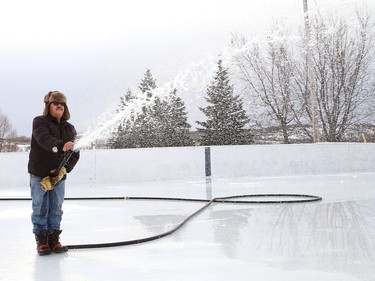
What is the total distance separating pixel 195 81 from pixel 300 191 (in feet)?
8.96

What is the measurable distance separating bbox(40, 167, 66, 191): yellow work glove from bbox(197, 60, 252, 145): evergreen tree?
23.3 metres

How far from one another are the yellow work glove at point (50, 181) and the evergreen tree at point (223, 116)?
23307mm

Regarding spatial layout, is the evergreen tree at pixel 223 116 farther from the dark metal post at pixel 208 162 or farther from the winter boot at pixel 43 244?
the winter boot at pixel 43 244

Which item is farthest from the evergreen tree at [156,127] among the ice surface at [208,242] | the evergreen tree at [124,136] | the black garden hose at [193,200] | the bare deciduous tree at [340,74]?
the ice surface at [208,242]

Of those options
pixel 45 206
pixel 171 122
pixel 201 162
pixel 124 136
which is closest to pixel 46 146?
pixel 45 206

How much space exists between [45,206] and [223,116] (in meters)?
24.0

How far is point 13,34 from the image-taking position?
31.9 m

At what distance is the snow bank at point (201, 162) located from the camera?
12570 mm

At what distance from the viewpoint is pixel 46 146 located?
3924 mm

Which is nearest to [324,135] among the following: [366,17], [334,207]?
[366,17]

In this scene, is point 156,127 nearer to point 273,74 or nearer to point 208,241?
point 273,74

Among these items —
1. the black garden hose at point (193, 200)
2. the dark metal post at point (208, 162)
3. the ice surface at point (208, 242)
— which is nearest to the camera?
the ice surface at point (208, 242)

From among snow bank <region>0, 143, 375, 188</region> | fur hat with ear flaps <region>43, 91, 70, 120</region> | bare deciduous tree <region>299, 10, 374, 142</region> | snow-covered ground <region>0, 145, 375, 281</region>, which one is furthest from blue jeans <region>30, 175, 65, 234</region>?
bare deciduous tree <region>299, 10, 374, 142</region>

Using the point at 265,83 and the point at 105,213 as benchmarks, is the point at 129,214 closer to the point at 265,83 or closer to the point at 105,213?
the point at 105,213
